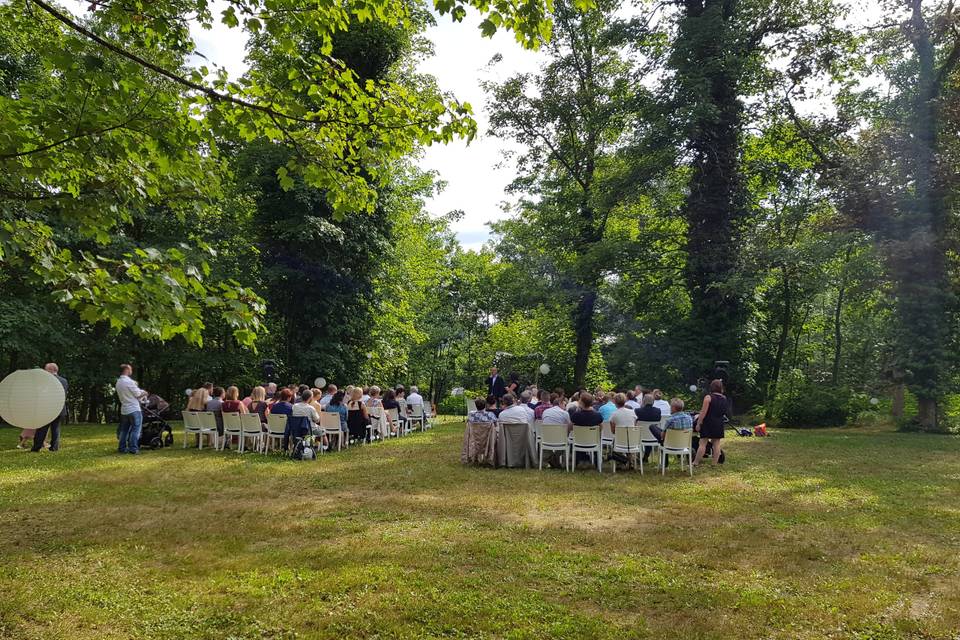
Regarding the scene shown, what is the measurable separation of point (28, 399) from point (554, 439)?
7.47 metres

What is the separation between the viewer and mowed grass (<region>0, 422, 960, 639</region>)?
13.5 feet

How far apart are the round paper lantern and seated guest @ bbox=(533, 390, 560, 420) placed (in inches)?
293

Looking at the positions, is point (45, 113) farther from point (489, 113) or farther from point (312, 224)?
point (489, 113)

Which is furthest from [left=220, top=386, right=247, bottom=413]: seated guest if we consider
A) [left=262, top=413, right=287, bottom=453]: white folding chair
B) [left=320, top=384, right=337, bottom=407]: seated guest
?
[left=320, top=384, right=337, bottom=407]: seated guest

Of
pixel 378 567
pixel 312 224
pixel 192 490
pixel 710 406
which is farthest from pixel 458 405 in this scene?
pixel 378 567

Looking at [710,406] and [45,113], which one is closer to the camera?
[45,113]

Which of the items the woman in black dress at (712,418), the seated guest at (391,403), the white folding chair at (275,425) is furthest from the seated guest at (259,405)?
the woman in black dress at (712,418)

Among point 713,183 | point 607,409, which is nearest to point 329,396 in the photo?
point 607,409

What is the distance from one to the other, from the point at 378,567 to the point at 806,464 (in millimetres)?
9092

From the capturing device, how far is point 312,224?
1983 centimetres

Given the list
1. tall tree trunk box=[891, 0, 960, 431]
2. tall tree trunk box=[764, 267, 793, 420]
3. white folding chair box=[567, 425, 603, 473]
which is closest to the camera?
white folding chair box=[567, 425, 603, 473]

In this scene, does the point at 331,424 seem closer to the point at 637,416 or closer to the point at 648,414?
the point at 637,416

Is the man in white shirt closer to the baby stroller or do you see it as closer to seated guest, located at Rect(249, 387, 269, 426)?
seated guest, located at Rect(249, 387, 269, 426)

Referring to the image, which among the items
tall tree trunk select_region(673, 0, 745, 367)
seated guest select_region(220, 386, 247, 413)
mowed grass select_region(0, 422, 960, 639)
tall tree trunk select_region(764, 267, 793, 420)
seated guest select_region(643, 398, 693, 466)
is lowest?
mowed grass select_region(0, 422, 960, 639)
